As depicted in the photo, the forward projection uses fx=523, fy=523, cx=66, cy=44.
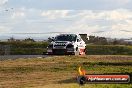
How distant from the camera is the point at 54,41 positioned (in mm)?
34438

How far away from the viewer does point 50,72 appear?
22375 millimetres

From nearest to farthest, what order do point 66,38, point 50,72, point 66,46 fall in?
1. point 50,72
2. point 66,46
3. point 66,38

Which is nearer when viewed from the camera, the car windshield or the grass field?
the grass field

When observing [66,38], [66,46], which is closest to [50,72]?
[66,46]

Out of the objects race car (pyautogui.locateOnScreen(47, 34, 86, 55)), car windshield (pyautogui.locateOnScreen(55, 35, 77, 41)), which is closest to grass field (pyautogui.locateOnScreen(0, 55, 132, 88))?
race car (pyautogui.locateOnScreen(47, 34, 86, 55))

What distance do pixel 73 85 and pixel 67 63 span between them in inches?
314

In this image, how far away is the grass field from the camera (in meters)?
18.7

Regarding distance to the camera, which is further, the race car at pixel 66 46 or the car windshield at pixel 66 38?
the car windshield at pixel 66 38

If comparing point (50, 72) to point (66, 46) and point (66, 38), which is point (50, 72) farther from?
point (66, 38)

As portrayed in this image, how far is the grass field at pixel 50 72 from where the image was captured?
18694 mm

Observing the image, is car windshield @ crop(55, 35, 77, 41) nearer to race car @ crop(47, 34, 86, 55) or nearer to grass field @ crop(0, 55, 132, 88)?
race car @ crop(47, 34, 86, 55)

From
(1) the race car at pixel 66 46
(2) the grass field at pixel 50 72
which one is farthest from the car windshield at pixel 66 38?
(2) the grass field at pixel 50 72

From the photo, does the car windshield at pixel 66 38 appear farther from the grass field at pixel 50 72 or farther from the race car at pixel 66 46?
the grass field at pixel 50 72

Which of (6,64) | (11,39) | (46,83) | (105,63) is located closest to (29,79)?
(46,83)
